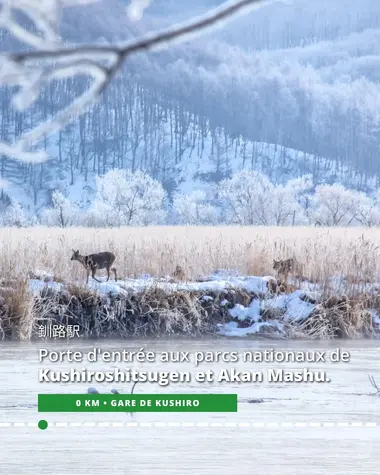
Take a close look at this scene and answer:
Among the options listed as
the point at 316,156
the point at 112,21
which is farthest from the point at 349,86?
the point at 112,21

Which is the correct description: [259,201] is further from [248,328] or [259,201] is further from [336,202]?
[248,328]

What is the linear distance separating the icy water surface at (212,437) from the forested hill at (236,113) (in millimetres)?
44193

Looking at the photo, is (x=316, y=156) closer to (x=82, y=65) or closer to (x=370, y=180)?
(x=370, y=180)

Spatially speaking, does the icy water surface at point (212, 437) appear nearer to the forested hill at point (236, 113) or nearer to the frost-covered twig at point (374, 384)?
the frost-covered twig at point (374, 384)

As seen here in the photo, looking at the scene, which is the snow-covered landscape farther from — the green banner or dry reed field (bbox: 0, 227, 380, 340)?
the green banner

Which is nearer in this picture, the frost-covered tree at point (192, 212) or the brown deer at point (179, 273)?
the brown deer at point (179, 273)

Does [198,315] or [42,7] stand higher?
[42,7]

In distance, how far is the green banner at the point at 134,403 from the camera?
4027 millimetres

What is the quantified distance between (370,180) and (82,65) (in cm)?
5753

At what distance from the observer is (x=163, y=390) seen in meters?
4.37

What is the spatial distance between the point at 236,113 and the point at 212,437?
64.0 m

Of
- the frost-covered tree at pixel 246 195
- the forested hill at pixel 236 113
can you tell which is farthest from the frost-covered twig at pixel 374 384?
the forested hill at pixel 236 113

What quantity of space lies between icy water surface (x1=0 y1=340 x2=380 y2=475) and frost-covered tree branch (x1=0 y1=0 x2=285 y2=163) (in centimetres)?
253

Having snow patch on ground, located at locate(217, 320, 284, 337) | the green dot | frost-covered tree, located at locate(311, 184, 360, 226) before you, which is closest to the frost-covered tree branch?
the green dot
